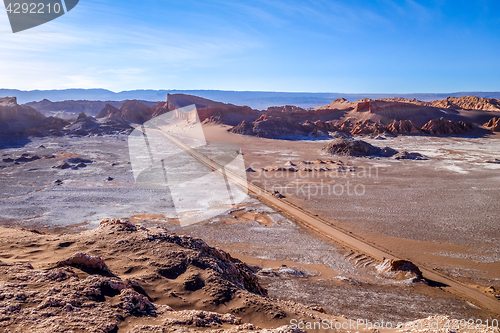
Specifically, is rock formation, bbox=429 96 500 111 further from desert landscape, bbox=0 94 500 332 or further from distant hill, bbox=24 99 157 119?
distant hill, bbox=24 99 157 119

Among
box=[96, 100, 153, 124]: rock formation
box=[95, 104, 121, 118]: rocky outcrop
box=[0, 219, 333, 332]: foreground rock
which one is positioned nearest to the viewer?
box=[0, 219, 333, 332]: foreground rock

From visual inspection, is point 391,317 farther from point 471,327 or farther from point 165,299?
point 165,299

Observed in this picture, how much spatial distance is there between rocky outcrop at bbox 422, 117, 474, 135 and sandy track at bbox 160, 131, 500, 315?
39.3m

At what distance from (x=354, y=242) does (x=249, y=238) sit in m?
3.96

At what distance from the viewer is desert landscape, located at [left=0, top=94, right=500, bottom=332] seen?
3492 mm

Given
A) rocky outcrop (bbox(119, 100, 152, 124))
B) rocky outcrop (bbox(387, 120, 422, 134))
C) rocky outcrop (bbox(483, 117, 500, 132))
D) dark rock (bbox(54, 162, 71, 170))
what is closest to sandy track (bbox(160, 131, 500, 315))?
dark rock (bbox(54, 162, 71, 170))

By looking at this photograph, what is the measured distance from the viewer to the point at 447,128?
46.2m

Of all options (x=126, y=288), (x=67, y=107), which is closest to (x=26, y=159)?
(x=126, y=288)

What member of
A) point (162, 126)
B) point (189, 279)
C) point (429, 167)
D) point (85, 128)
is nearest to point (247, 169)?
point (429, 167)

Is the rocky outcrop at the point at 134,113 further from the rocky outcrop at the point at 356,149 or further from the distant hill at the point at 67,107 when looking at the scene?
the rocky outcrop at the point at 356,149

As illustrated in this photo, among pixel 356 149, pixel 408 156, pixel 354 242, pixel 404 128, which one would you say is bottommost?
pixel 354 242

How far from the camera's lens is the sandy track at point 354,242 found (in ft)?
25.5

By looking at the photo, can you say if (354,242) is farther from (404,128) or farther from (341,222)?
(404,128)

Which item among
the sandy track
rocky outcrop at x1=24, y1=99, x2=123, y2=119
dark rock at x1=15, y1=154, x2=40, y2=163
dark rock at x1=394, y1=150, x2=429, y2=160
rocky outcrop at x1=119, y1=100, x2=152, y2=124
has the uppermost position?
rocky outcrop at x1=24, y1=99, x2=123, y2=119
